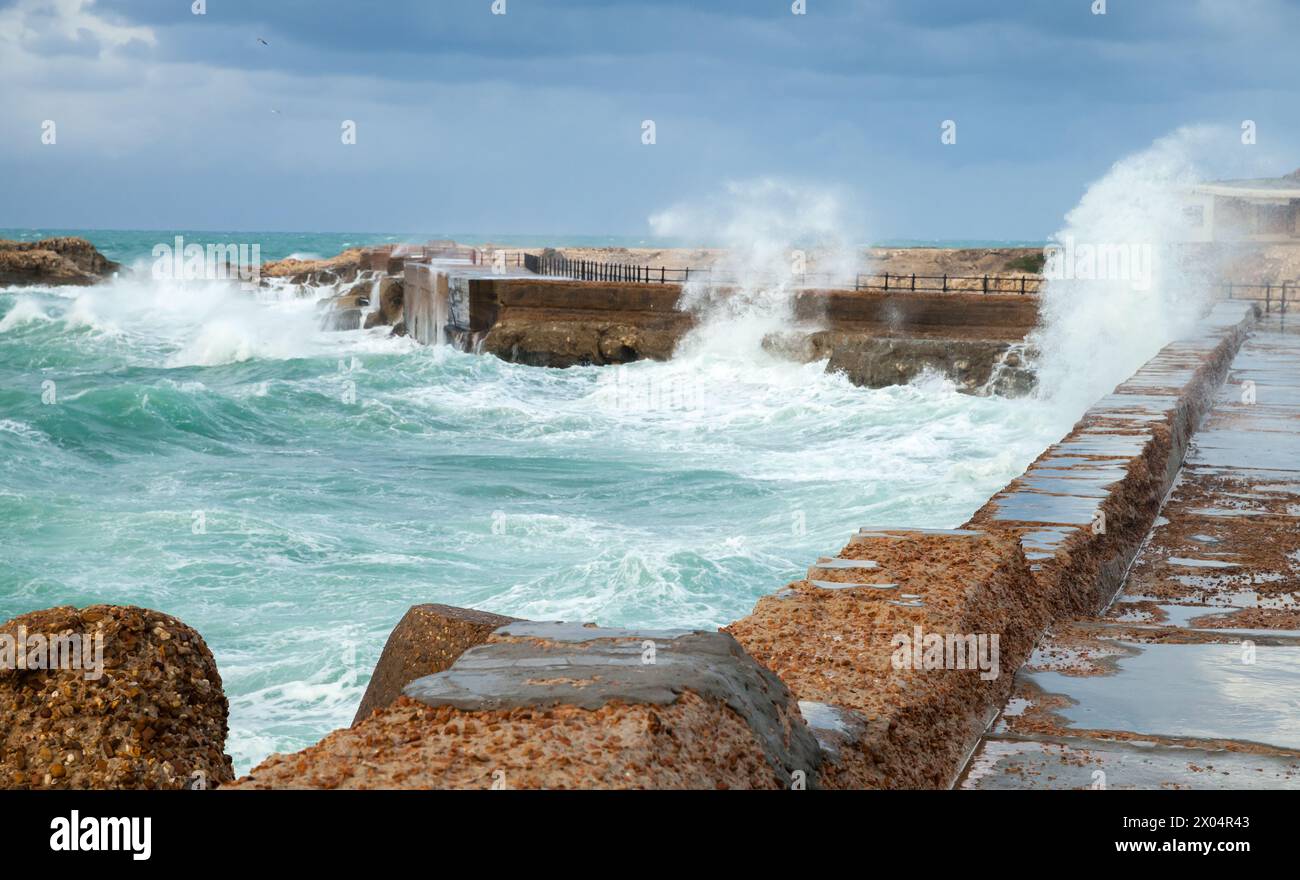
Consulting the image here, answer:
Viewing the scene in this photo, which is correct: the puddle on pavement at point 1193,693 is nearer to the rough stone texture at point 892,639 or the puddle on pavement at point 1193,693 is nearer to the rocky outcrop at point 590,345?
the rough stone texture at point 892,639

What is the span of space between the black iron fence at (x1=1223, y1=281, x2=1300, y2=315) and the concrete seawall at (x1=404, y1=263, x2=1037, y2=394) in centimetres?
343

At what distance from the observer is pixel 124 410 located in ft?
66.9

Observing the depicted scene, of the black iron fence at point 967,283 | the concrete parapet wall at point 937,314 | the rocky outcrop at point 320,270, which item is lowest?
the concrete parapet wall at point 937,314

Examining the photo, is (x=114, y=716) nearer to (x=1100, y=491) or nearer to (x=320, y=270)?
(x=1100, y=491)

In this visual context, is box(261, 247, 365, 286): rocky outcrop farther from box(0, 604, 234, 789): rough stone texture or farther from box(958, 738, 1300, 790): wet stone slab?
box(958, 738, 1300, 790): wet stone slab

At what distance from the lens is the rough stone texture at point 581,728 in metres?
1.89

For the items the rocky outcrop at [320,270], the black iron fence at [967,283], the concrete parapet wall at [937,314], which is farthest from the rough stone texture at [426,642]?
the rocky outcrop at [320,270]

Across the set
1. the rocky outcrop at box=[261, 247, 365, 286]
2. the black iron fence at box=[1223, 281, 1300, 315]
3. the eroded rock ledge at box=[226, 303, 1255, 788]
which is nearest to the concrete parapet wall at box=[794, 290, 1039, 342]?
the black iron fence at box=[1223, 281, 1300, 315]

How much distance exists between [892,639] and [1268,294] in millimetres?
20640

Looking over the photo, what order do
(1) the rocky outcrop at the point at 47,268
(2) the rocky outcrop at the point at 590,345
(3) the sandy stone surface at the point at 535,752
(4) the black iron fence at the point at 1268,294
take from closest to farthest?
(3) the sandy stone surface at the point at 535,752
(4) the black iron fence at the point at 1268,294
(2) the rocky outcrop at the point at 590,345
(1) the rocky outcrop at the point at 47,268

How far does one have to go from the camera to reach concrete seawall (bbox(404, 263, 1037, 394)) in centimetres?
2447

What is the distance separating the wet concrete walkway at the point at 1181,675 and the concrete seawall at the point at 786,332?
1829 cm
